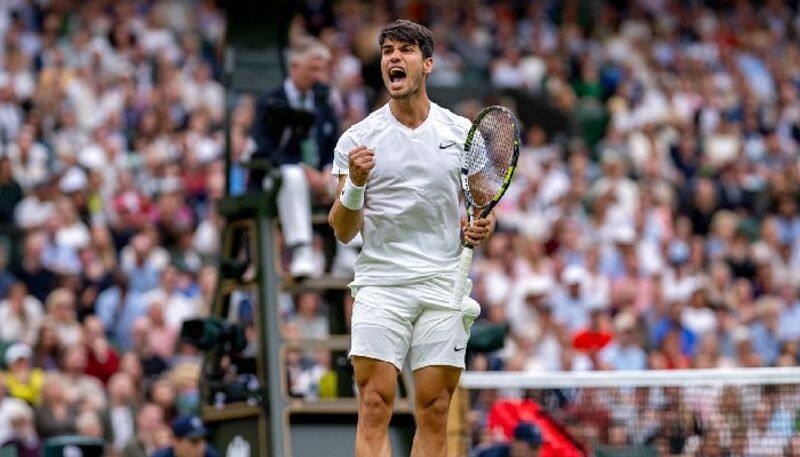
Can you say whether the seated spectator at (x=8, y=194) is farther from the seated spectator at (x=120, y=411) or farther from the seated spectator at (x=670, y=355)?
the seated spectator at (x=670, y=355)

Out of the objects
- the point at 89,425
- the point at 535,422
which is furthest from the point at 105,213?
the point at 535,422

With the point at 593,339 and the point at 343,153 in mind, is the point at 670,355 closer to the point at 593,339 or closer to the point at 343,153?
the point at 593,339

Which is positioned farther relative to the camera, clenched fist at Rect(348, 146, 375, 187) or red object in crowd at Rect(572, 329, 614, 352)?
red object in crowd at Rect(572, 329, 614, 352)

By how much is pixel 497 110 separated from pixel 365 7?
1677cm

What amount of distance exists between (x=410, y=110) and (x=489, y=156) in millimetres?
412

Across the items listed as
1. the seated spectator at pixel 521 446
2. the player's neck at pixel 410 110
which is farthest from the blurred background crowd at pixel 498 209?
the player's neck at pixel 410 110

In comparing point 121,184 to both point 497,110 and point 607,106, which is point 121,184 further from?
point 497,110

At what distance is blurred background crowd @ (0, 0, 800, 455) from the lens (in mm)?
15992

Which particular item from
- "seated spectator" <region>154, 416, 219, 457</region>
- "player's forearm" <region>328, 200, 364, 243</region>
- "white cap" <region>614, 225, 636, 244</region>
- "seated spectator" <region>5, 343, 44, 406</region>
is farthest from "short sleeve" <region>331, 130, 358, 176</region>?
"white cap" <region>614, 225, 636, 244</region>

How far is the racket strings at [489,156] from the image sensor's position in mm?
8406

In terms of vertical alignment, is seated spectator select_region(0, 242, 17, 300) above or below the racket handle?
below

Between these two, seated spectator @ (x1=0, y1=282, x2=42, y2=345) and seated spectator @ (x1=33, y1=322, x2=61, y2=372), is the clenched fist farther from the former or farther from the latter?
seated spectator @ (x1=0, y1=282, x2=42, y2=345)

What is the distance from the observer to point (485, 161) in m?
8.48

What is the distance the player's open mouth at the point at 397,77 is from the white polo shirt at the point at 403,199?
196mm
